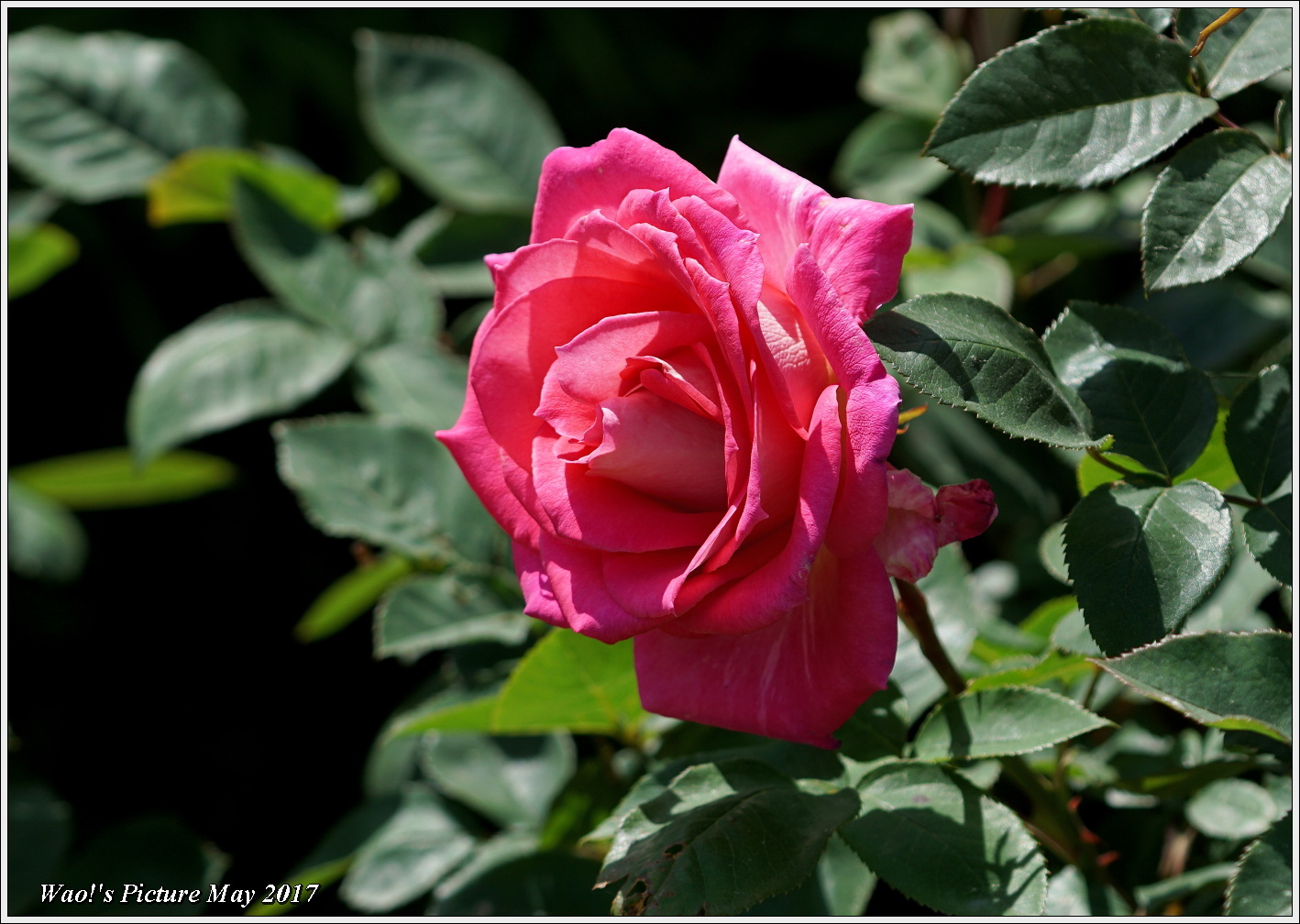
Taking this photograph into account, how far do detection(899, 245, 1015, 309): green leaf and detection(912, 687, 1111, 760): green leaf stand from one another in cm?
44

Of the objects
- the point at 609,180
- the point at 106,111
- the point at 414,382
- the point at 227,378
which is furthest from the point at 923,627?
the point at 106,111

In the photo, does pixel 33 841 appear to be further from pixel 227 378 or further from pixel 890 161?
pixel 890 161

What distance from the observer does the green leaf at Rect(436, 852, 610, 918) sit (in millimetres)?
762

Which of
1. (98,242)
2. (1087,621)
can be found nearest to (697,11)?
(98,242)

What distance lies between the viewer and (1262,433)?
1.77 feet

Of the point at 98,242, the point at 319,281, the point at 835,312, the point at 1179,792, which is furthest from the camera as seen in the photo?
the point at 98,242

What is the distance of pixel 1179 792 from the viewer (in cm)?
69

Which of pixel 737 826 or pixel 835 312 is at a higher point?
pixel 835 312

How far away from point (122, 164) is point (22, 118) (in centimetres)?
11

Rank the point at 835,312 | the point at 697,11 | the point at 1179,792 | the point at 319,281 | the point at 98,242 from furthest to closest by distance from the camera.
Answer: the point at 98,242
the point at 697,11
the point at 319,281
the point at 1179,792
the point at 835,312

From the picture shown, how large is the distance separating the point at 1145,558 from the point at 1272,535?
85 mm

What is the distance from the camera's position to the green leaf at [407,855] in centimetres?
89

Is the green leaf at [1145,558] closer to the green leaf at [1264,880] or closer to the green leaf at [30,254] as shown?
the green leaf at [1264,880]

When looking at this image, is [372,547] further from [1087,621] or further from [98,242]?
[1087,621]
